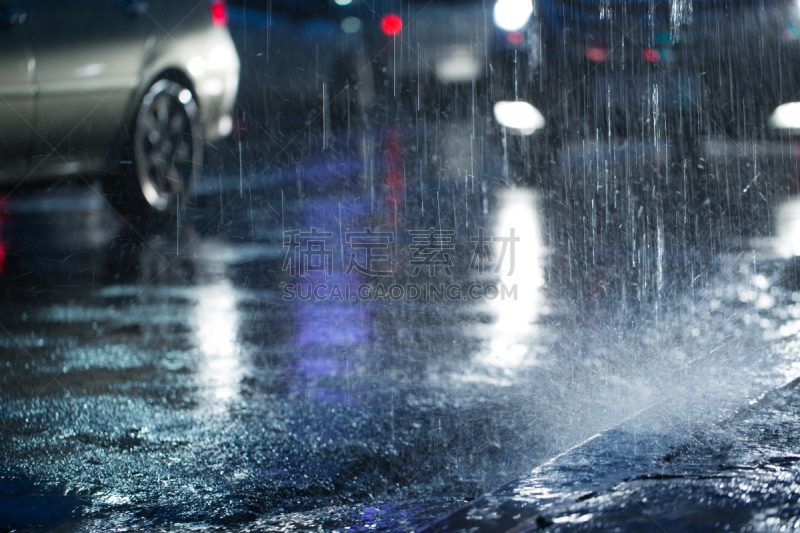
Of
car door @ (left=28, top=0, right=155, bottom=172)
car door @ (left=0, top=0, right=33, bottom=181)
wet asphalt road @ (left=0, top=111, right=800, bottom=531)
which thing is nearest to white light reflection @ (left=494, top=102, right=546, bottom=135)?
wet asphalt road @ (left=0, top=111, right=800, bottom=531)

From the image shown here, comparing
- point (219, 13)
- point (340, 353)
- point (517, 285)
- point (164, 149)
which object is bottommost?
point (340, 353)

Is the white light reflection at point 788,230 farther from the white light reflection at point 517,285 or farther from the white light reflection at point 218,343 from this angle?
the white light reflection at point 218,343

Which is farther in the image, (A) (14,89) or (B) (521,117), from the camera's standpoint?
(B) (521,117)

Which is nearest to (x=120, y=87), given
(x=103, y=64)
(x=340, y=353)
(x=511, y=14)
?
(x=103, y=64)

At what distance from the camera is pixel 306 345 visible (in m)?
3.50

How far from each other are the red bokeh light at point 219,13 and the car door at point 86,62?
423mm

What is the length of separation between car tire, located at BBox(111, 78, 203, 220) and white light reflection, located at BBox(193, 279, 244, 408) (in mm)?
758

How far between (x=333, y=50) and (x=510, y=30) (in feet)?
7.69

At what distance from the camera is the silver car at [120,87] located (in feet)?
16.5

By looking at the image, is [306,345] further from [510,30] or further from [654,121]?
[654,121]

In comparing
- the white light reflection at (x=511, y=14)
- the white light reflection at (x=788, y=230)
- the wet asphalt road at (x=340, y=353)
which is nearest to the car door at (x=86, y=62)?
the wet asphalt road at (x=340, y=353)

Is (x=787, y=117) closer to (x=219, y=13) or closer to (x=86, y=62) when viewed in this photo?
(x=219, y=13)

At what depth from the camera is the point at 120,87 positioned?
5062 millimetres

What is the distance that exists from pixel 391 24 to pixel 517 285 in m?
3.79
